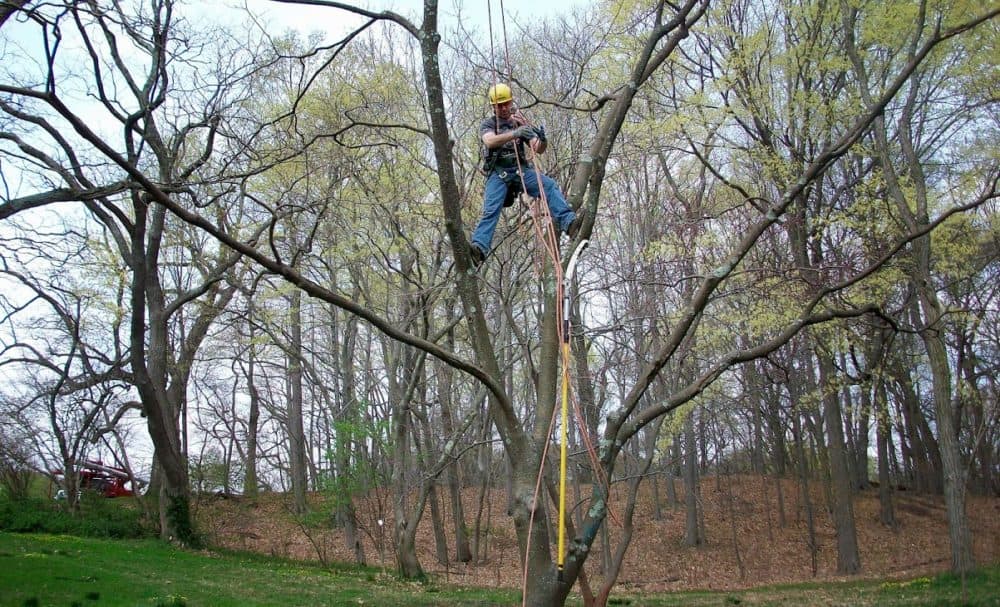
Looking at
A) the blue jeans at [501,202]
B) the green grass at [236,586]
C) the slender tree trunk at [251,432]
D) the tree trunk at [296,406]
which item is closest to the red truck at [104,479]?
the slender tree trunk at [251,432]

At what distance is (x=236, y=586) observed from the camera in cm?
1166

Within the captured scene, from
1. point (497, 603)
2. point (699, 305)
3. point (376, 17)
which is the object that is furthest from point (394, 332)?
point (497, 603)

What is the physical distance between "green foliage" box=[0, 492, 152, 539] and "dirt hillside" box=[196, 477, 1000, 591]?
1587 mm

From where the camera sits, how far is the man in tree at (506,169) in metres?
5.04

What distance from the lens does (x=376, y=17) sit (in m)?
4.47

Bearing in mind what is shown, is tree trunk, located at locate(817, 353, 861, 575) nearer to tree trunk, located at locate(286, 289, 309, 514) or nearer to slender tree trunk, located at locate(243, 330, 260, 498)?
tree trunk, located at locate(286, 289, 309, 514)

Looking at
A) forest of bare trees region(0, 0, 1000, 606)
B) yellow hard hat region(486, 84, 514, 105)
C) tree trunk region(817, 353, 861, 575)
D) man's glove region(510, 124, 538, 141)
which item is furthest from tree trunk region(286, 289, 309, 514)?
man's glove region(510, 124, 538, 141)

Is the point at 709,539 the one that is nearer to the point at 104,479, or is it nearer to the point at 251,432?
the point at 251,432

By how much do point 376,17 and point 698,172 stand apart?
13503 mm

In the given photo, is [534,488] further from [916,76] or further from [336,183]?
[916,76]

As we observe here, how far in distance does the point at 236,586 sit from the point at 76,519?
26.9 ft

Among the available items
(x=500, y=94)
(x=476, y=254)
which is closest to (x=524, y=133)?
(x=500, y=94)

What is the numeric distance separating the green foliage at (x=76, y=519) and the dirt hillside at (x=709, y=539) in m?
1.59

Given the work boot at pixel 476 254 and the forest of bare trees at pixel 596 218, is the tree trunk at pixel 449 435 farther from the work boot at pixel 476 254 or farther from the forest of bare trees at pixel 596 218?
the work boot at pixel 476 254
